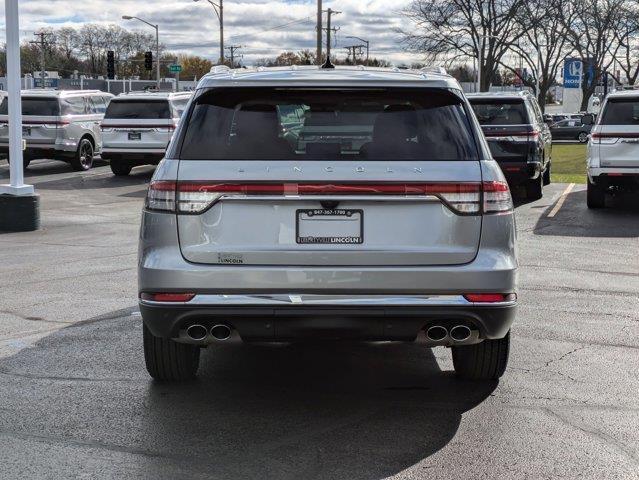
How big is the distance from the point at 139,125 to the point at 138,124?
0.03 meters

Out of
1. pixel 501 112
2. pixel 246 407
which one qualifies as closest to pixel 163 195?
pixel 246 407

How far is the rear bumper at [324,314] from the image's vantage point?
4.89m

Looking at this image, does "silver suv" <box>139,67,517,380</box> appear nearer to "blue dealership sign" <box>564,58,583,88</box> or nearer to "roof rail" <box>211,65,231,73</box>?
"roof rail" <box>211,65,231,73</box>

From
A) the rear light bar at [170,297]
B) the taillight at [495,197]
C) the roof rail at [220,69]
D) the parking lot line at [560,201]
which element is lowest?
the parking lot line at [560,201]

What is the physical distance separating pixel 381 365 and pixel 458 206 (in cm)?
174

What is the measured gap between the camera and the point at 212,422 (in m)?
5.14

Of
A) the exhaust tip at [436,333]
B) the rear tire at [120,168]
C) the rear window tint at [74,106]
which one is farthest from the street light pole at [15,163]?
the rear window tint at [74,106]

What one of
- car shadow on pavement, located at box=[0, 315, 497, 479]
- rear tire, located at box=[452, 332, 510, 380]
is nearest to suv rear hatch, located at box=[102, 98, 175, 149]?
car shadow on pavement, located at box=[0, 315, 497, 479]

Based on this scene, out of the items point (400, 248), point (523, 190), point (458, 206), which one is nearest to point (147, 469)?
point (400, 248)

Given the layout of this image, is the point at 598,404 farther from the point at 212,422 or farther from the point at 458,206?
the point at 212,422

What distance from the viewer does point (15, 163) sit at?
1370 cm

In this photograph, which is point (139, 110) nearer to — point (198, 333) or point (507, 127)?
point (507, 127)

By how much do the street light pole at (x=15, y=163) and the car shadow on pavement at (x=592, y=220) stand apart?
6999mm

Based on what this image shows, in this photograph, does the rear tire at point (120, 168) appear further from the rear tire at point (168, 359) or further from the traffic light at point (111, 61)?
the traffic light at point (111, 61)
